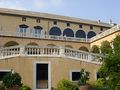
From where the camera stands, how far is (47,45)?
47.1 m

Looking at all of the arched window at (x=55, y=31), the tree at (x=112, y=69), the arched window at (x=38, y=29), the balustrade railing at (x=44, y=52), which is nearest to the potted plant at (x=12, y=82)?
the tree at (x=112, y=69)

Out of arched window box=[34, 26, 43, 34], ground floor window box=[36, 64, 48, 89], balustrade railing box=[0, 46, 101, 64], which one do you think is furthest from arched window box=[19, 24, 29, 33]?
ground floor window box=[36, 64, 48, 89]

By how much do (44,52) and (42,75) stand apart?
65.7 inches

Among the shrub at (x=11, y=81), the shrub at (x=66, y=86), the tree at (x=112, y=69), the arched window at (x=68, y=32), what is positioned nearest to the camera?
the tree at (x=112, y=69)

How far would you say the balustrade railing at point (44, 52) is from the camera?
2425 centimetres

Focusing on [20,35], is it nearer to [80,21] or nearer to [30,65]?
[80,21]

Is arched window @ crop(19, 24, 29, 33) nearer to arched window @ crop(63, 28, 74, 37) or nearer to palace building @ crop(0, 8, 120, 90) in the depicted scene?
palace building @ crop(0, 8, 120, 90)

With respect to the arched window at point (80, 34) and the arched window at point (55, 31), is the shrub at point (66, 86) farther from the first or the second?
the arched window at point (80, 34)

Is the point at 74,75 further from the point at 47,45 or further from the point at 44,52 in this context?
the point at 47,45

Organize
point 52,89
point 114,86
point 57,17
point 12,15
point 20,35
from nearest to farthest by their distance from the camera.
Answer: point 114,86 → point 52,89 → point 20,35 → point 12,15 → point 57,17

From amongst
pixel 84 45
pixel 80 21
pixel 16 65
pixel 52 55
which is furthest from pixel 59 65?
pixel 80 21

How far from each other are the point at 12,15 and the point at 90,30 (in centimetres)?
1398

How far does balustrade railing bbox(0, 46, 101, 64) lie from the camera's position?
24250mm

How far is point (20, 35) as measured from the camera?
47438 mm
